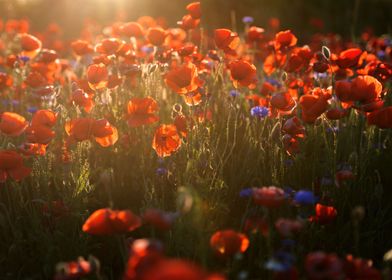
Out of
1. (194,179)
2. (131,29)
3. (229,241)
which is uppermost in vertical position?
(131,29)

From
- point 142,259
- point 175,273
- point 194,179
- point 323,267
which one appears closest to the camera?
point 175,273

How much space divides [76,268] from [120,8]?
8.52 meters

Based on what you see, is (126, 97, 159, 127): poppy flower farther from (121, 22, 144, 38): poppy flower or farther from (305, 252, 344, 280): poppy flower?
(305, 252, 344, 280): poppy flower

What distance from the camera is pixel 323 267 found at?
4.51 feet

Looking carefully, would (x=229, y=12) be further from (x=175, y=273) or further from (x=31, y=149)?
(x=175, y=273)

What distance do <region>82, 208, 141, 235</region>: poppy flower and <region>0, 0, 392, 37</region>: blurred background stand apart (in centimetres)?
744

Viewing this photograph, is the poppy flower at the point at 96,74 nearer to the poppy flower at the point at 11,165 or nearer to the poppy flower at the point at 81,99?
Answer: the poppy flower at the point at 81,99

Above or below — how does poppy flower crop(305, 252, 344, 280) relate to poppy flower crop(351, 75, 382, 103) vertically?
below

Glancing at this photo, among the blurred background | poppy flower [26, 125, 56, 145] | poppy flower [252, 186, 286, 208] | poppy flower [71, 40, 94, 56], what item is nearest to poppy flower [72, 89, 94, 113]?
poppy flower [26, 125, 56, 145]

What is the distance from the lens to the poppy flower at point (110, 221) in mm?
1579

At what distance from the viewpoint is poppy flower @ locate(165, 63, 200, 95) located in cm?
257

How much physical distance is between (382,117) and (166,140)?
36.7 inches

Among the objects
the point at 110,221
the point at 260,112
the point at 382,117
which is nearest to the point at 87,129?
the point at 110,221

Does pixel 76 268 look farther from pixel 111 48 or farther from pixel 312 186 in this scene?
pixel 111 48
